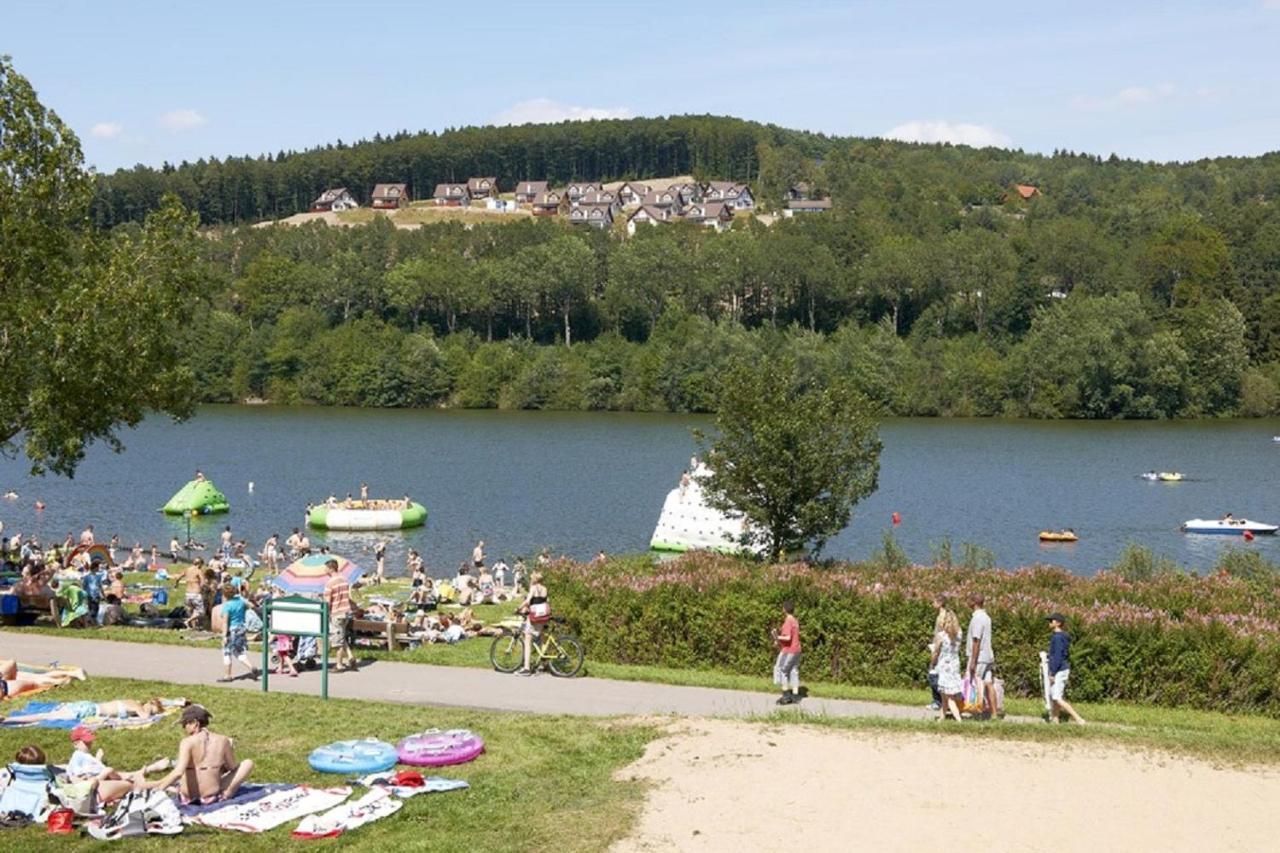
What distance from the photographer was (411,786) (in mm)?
13734

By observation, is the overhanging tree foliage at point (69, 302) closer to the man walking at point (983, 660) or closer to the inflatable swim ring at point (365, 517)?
the man walking at point (983, 660)

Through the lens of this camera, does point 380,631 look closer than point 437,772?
No

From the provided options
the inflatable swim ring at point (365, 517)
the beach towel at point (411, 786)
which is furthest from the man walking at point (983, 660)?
the inflatable swim ring at point (365, 517)

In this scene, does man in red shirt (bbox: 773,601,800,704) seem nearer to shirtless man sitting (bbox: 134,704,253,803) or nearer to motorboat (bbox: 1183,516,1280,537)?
shirtless man sitting (bbox: 134,704,253,803)

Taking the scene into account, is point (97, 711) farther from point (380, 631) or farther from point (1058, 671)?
point (1058, 671)

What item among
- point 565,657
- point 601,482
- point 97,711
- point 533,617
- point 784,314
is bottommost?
point 601,482

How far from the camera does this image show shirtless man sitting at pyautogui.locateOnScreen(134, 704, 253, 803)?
43.4 feet

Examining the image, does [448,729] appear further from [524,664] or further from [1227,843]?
[1227,843]

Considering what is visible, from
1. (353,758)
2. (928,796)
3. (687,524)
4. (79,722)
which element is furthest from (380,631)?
(687,524)

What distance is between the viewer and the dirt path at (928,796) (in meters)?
12.3

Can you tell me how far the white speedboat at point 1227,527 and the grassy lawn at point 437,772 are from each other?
45.6 meters

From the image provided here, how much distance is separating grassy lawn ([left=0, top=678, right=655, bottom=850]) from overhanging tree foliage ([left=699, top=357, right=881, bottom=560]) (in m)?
12.2

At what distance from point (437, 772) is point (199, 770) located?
2469 millimetres

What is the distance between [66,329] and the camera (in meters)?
24.8
